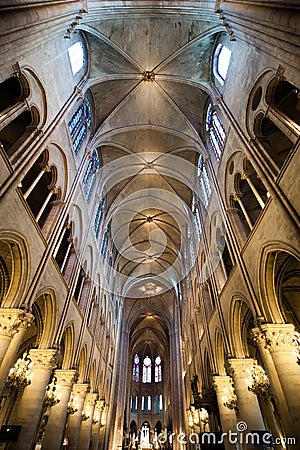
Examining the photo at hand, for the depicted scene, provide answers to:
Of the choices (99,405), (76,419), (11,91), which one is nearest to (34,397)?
(76,419)

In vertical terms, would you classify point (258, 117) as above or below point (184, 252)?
below

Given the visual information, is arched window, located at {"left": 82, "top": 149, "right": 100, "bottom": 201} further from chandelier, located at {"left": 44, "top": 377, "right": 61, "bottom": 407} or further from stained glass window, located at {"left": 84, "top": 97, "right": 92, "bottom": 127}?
chandelier, located at {"left": 44, "top": 377, "right": 61, "bottom": 407}

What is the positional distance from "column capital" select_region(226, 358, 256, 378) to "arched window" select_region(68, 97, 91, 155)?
11702 mm

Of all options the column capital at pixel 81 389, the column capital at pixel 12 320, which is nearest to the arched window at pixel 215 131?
the column capital at pixel 12 320

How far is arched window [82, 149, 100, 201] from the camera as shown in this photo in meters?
15.6

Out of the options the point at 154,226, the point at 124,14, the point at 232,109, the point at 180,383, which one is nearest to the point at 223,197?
the point at 232,109

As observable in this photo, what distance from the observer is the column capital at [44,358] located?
9242 mm

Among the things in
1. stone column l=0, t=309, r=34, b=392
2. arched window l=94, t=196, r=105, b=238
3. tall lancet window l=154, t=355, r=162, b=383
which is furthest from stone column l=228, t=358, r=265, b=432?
tall lancet window l=154, t=355, r=162, b=383

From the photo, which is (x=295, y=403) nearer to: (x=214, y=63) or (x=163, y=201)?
(x=214, y=63)

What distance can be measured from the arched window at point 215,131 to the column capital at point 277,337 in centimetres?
807

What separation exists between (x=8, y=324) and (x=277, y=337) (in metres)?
7.14

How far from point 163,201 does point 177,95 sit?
351 inches

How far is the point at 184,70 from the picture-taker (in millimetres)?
14391

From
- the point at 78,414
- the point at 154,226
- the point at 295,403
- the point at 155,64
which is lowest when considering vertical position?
the point at 295,403
